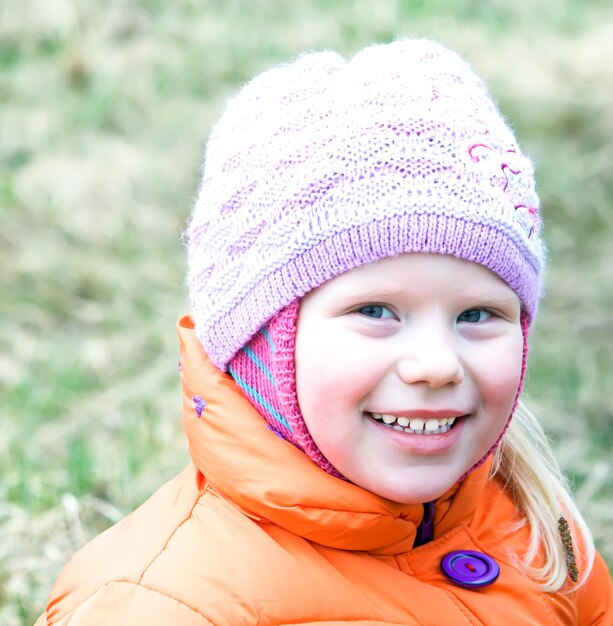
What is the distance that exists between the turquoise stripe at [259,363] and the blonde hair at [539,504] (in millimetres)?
673

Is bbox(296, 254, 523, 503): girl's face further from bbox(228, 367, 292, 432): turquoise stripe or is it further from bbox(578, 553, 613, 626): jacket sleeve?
bbox(578, 553, 613, 626): jacket sleeve

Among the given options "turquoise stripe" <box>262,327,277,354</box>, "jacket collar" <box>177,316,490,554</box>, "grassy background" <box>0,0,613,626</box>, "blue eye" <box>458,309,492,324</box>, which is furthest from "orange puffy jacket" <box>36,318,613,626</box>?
"grassy background" <box>0,0,613,626</box>

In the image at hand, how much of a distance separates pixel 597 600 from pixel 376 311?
1.00 meters

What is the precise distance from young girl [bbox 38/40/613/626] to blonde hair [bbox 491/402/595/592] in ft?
0.45

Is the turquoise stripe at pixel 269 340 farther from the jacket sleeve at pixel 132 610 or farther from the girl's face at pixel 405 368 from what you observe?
the jacket sleeve at pixel 132 610

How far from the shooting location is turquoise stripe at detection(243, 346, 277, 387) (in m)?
1.81

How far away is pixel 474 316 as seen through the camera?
1.78m

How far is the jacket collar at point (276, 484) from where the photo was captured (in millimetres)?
1751

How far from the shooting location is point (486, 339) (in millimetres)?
1765

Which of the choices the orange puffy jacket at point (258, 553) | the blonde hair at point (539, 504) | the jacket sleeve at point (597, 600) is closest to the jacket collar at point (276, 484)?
the orange puffy jacket at point (258, 553)

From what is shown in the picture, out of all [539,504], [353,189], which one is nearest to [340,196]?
[353,189]

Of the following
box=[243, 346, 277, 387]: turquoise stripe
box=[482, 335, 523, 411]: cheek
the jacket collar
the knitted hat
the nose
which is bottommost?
the jacket collar

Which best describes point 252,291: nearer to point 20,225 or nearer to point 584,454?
point 584,454

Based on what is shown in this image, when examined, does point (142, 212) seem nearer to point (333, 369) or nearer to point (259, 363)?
point (259, 363)
